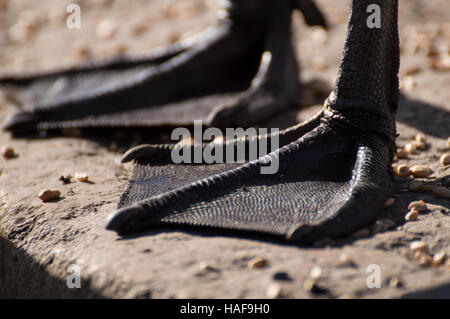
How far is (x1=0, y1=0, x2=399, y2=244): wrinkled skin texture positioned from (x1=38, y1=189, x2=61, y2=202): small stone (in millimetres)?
283

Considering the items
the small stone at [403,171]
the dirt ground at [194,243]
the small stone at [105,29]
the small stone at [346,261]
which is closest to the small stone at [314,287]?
the dirt ground at [194,243]

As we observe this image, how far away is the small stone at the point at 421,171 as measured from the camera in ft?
6.73

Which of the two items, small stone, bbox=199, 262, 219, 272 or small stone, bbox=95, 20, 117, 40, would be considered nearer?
small stone, bbox=199, 262, 219, 272

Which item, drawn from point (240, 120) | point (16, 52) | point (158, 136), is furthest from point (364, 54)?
point (16, 52)

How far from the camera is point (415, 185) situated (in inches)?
75.4

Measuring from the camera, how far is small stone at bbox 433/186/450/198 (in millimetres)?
1840

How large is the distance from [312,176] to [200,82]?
1.30m

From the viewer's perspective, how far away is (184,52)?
3.13m

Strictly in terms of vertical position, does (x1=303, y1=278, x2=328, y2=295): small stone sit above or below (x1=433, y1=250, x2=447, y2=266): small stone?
below

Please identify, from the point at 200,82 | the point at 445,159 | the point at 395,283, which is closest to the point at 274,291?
the point at 395,283

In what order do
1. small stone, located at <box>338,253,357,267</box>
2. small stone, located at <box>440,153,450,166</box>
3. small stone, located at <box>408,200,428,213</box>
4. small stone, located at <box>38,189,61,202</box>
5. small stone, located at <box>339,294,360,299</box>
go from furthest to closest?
1. small stone, located at <box>440,153,450,166</box>
2. small stone, located at <box>38,189,61,202</box>
3. small stone, located at <box>408,200,428,213</box>
4. small stone, located at <box>338,253,357,267</box>
5. small stone, located at <box>339,294,360,299</box>

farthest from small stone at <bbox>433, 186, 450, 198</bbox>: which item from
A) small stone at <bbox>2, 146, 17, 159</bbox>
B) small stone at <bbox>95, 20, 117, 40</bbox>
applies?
small stone at <bbox>95, 20, 117, 40</bbox>

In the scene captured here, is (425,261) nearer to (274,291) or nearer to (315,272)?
(315,272)

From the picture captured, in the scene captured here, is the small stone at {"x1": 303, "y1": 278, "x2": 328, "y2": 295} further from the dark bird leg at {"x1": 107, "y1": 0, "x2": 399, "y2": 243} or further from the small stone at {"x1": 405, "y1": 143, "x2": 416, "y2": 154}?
the small stone at {"x1": 405, "y1": 143, "x2": 416, "y2": 154}
